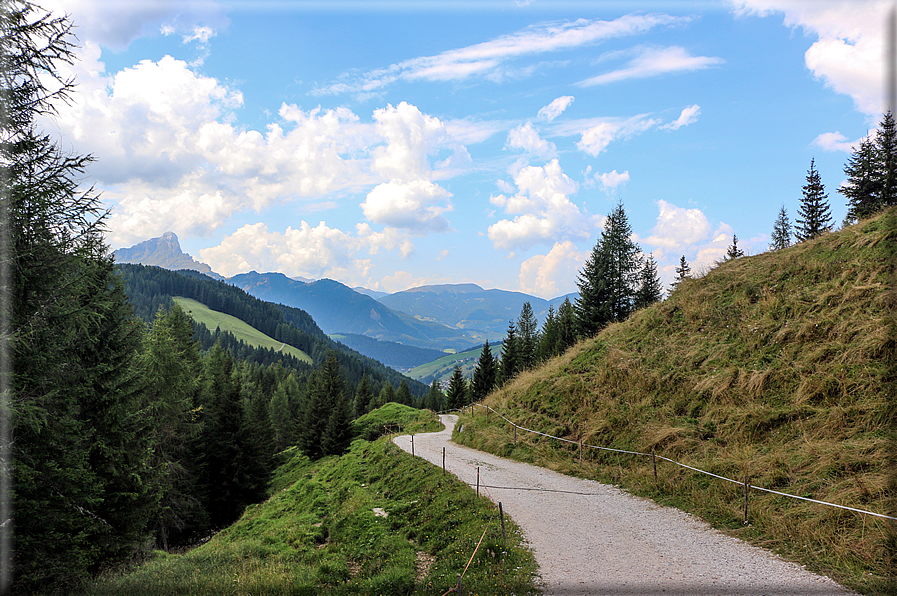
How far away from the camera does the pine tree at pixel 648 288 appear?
4228cm

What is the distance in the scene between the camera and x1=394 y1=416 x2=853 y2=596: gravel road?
7543 mm

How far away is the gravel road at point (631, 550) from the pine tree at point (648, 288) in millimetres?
31392

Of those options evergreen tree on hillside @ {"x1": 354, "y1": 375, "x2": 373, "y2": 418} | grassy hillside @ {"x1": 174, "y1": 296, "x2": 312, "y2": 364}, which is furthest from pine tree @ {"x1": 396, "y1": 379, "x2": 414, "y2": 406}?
grassy hillside @ {"x1": 174, "y1": 296, "x2": 312, "y2": 364}

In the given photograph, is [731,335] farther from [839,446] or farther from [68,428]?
[68,428]

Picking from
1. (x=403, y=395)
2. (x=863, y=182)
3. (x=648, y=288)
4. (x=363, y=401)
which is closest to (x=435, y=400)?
(x=403, y=395)

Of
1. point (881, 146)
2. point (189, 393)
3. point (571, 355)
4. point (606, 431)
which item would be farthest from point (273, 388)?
point (881, 146)

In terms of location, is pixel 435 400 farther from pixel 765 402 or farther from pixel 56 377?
pixel 56 377

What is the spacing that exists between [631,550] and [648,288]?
40766 millimetres

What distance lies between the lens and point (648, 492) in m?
13.5

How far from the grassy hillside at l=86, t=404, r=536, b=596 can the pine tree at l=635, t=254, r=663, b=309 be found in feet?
103

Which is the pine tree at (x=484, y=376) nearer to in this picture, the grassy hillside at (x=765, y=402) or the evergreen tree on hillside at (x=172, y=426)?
the evergreen tree on hillside at (x=172, y=426)

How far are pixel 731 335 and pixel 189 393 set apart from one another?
3502cm

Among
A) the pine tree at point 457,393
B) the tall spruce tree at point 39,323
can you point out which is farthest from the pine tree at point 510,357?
the tall spruce tree at point 39,323

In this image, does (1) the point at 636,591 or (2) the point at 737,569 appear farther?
(2) the point at 737,569
